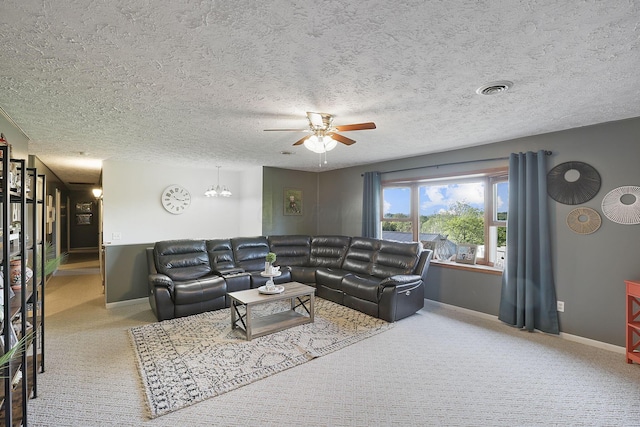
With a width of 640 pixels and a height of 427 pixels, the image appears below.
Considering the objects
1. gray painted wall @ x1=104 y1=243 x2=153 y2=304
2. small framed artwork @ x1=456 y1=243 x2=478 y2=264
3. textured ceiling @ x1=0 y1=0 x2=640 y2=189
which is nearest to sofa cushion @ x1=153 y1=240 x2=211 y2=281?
gray painted wall @ x1=104 y1=243 x2=153 y2=304

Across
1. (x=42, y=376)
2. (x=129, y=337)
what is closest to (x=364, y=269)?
(x=129, y=337)

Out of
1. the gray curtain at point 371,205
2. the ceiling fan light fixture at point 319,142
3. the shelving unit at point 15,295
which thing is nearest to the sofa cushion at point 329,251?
the gray curtain at point 371,205

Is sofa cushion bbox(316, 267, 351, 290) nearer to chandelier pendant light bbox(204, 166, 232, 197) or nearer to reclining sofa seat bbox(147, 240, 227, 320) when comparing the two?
reclining sofa seat bbox(147, 240, 227, 320)

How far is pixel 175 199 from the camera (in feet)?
19.2

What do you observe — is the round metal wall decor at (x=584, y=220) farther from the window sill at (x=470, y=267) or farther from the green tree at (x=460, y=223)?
the green tree at (x=460, y=223)

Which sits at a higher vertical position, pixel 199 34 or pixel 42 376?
pixel 199 34

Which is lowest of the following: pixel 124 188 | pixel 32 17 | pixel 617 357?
pixel 617 357

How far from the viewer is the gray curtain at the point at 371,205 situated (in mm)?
5422

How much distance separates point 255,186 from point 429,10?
5.23 metres

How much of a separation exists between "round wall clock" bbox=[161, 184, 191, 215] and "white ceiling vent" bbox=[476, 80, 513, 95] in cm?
538

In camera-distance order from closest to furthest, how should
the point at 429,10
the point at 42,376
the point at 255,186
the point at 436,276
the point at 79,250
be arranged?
the point at 429,10
the point at 42,376
the point at 436,276
the point at 255,186
the point at 79,250

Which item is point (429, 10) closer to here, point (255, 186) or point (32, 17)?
point (32, 17)

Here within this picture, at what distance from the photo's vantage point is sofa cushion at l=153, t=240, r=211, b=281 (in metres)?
4.47

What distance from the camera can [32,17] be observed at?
1.39 m
